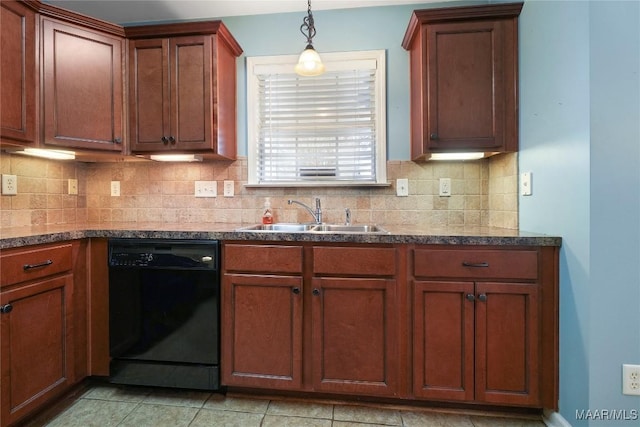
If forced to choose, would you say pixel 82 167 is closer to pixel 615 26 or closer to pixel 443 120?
pixel 443 120

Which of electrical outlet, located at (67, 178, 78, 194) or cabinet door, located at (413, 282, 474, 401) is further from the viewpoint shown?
electrical outlet, located at (67, 178, 78, 194)

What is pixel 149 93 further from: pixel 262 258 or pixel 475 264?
pixel 475 264

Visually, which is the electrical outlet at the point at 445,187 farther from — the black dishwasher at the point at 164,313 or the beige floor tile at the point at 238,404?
the beige floor tile at the point at 238,404

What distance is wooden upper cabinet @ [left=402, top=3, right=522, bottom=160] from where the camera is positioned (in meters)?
1.76

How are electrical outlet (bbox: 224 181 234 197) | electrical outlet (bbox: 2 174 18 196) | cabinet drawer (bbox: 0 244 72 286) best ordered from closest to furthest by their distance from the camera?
cabinet drawer (bbox: 0 244 72 286), electrical outlet (bbox: 2 174 18 196), electrical outlet (bbox: 224 181 234 197)

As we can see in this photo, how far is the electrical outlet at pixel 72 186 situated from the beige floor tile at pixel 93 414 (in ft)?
4.75

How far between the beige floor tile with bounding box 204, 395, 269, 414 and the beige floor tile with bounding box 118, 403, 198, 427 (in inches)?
3.7

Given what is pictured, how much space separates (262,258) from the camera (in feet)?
5.27

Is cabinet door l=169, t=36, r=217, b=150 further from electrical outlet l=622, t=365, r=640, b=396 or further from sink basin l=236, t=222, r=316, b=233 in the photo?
electrical outlet l=622, t=365, r=640, b=396

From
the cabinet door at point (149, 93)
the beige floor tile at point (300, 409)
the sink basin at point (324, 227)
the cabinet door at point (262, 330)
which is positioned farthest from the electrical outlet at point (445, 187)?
the cabinet door at point (149, 93)

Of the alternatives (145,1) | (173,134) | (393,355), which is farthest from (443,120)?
(145,1)

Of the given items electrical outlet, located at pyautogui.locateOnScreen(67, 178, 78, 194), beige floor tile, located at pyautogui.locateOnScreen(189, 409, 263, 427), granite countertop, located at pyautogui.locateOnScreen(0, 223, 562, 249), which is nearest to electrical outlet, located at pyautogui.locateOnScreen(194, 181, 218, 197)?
granite countertop, located at pyautogui.locateOnScreen(0, 223, 562, 249)

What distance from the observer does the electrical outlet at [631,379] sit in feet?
4.05

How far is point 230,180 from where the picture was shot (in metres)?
2.30
